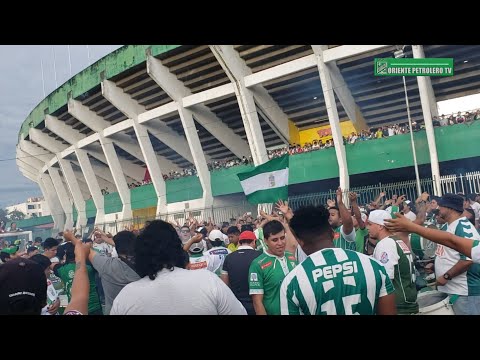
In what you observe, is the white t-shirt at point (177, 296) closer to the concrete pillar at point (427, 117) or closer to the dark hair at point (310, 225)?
the dark hair at point (310, 225)

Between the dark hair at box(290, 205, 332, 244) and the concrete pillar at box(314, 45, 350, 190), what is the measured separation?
1772cm

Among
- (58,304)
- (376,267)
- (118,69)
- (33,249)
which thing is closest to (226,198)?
(118,69)

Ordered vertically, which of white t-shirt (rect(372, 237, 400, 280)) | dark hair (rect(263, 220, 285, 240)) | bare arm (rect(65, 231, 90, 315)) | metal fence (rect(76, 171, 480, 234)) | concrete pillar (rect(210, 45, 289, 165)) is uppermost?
concrete pillar (rect(210, 45, 289, 165))

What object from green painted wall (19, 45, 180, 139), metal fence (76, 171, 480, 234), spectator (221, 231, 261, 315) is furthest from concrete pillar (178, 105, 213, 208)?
spectator (221, 231, 261, 315)

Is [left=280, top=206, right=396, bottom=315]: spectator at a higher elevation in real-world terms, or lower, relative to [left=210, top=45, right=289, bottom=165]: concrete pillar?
lower

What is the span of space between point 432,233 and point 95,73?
25.5 meters

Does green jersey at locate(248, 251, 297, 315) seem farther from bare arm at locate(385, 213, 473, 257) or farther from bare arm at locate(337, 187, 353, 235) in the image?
bare arm at locate(385, 213, 473, 257)

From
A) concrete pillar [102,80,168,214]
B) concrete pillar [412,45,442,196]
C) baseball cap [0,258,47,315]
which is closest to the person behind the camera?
baseball cap [0,258,47,315]

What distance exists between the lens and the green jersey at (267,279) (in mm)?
4078

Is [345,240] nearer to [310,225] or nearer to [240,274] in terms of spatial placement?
[240,274]

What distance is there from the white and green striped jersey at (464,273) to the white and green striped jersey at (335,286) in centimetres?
189

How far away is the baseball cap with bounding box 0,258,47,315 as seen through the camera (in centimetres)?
235
